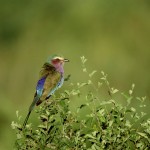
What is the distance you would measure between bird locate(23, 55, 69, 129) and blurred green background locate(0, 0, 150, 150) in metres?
7.52

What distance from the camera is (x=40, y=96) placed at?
797 centimetres

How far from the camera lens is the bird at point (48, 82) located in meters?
8.02

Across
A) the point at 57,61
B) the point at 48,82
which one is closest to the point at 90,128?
the point at 48,82

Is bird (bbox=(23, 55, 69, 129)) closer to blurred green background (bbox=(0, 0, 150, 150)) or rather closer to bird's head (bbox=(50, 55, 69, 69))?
bird's head (bbox=(50, 55, 69, 69))

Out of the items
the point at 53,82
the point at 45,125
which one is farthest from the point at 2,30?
the point at 45,125

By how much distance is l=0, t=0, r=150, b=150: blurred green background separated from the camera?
63.2 feet

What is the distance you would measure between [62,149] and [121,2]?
20169 millimetres

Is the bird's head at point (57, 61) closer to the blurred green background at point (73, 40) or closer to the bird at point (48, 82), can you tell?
the bird at point (48, 82)

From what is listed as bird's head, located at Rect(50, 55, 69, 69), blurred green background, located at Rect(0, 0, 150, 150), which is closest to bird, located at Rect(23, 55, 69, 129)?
bird's head, located at Rect(50, 55, 69, 69)

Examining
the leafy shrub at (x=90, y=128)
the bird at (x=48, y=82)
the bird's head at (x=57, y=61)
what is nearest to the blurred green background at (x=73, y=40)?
the bird's head at (x=57, y=61)

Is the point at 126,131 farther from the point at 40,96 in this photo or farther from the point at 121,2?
→ the point at 121,2

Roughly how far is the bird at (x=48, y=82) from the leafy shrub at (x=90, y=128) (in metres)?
1.67

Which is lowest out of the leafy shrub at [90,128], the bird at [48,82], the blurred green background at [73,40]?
the leafy shrub at [90,128]

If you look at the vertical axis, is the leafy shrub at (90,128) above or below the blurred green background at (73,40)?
below
